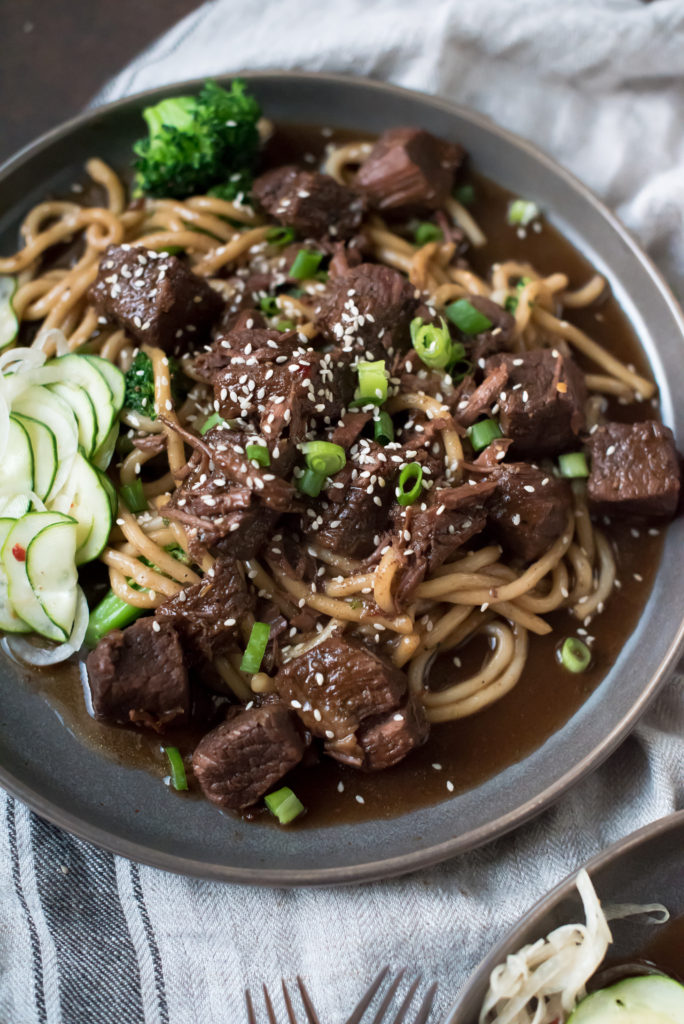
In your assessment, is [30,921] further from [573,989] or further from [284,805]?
[573,989]

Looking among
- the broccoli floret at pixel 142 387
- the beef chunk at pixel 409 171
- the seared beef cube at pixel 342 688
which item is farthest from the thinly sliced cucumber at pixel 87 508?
the beef chunk at pixel 409 171

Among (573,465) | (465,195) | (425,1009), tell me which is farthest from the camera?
(465,195)

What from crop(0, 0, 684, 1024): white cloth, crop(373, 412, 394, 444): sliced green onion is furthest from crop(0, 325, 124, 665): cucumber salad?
crop(373, 412, 394, 444): sliced green onion

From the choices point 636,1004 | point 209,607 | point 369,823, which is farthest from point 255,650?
point 636,1004

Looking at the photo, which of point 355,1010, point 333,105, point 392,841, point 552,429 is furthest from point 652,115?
point 355,1010

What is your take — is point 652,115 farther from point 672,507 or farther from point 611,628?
point 611,628

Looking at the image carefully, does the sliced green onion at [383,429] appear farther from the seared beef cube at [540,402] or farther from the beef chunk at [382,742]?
the beef chunk at [382,742]
